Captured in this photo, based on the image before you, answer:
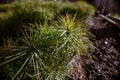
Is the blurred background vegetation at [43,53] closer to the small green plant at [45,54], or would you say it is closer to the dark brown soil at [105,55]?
the small green plant at [45,54]

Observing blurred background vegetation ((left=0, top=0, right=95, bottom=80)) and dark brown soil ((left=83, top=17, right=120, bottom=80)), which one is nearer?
blurred background vegetation ((left=0, top=0, right=95, bottom=80))

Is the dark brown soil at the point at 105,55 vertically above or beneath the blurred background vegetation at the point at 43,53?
beneath

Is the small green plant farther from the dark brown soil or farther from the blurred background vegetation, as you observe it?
the dark brown soil

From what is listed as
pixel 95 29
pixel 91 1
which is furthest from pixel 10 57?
pixel 91 1

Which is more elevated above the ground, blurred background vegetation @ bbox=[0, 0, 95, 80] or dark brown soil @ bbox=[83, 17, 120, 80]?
blurred background vegetation @ bbox=[0, 0, 95, 80]

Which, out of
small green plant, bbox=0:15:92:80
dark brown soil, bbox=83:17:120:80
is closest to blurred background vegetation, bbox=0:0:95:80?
small green plant, bbox=0:15:92:80

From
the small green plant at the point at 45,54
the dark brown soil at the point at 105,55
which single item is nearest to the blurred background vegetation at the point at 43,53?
the small green plant at the point at 45,54

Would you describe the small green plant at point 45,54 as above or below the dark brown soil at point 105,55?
above

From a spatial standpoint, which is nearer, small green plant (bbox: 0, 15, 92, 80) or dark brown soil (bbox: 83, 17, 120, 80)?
small green plant (bbox: 0, 15, 92, 80)

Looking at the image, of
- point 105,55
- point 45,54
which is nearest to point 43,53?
point 45,54

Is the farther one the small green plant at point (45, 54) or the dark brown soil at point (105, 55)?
the dark brown soil at point (105, 55)

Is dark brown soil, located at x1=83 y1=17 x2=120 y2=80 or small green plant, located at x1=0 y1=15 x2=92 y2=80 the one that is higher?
A: small green plant, located at x1=0 y1=15 x2=92 y2=80
